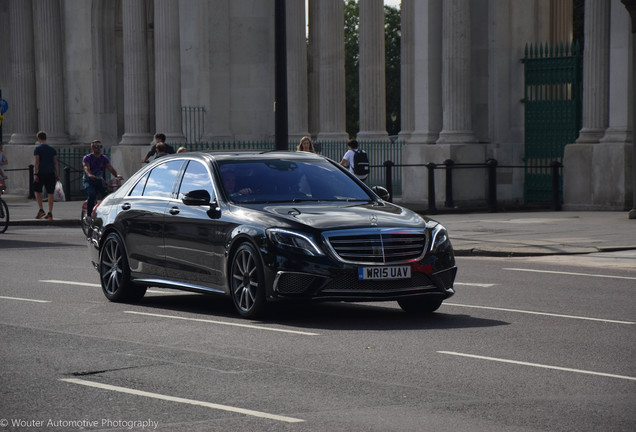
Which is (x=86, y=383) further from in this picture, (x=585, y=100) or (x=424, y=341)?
(x=585, y=100)

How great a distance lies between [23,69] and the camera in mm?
44344

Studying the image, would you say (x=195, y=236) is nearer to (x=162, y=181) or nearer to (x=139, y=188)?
(x=162, y=181)

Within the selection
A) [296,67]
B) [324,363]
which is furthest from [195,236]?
[296,67]

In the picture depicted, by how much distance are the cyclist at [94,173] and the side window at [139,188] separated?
1091 cm

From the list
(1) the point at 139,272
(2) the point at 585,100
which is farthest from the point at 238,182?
(2) the point at 585,100

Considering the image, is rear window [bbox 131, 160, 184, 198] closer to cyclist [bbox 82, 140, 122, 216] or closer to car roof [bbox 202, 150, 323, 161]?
car roof [bbox 202, 150, 323, 161]

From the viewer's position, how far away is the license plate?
11.3m

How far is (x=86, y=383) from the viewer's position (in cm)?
855

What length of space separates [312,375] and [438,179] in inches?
902

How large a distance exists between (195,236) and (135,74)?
27.0m

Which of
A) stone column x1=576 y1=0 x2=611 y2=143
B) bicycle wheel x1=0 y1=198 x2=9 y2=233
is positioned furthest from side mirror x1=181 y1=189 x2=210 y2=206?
stone column x1=576 y1=0 x2=611 y2=143

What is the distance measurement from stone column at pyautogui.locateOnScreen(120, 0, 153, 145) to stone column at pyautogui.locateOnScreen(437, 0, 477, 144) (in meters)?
10.5

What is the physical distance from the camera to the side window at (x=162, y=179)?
530 inches

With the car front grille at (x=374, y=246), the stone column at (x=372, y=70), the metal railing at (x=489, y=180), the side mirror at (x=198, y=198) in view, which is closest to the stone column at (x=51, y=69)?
the stone column at (x=372, y=70)
